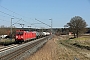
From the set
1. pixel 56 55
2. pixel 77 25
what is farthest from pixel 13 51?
pixel 77 25

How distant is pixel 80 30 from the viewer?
319 ft

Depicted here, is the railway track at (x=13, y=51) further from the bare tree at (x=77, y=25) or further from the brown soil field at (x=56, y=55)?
the bare tree at (x=77, y=25)

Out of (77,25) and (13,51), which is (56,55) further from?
(77,25)

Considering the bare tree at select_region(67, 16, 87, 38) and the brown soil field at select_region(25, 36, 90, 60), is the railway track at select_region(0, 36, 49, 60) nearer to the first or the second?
the brown soil field at select_region(25, 36, 90, 60)

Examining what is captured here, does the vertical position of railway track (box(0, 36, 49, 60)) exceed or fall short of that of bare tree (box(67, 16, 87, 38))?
it falls short

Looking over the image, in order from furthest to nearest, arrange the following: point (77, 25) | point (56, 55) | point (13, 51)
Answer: point (77, 25) → point (13, 51) → point (56, 55)

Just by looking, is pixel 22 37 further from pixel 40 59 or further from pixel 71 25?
pixel 71 25

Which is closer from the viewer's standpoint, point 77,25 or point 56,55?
point 56,55

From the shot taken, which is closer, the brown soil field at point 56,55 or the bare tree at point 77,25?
the brown soil field at point 56,55

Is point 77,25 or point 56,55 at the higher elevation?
point 77,25

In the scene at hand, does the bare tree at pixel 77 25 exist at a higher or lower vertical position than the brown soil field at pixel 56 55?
higher

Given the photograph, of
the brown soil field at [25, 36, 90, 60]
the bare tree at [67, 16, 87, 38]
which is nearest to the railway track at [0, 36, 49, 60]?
the brown soil field at [25, 36, 90, 60]

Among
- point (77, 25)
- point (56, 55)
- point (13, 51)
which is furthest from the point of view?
point (77, 25)

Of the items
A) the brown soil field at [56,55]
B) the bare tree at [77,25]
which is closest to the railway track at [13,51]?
the brown soil field at [56,55]
